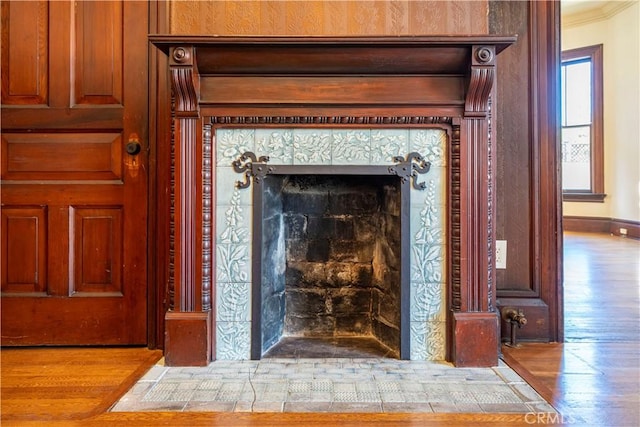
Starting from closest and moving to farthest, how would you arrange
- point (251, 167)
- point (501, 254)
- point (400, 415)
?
point (400, 415) < point (251, 167) < point (501, 254)

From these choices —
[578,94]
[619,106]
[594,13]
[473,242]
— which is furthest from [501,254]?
[594,13]

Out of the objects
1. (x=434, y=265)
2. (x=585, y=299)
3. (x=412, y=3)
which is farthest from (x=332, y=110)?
(x=585, y=299)

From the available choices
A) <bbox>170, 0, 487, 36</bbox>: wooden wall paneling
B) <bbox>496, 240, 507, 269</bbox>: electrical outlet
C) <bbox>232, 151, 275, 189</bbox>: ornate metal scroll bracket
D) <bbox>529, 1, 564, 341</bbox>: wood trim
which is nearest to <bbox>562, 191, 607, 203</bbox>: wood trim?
<bbox>529, 1, 564, 341</bbox>: wood trim

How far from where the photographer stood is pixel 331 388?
4.80ft

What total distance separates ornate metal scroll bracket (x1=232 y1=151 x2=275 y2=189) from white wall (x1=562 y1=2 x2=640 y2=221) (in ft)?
17.9

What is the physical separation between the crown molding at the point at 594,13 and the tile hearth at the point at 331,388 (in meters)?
5.85

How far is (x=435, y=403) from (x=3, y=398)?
1478 millimetres

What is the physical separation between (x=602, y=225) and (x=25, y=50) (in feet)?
22.2

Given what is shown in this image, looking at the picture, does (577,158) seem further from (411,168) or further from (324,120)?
(324,120)

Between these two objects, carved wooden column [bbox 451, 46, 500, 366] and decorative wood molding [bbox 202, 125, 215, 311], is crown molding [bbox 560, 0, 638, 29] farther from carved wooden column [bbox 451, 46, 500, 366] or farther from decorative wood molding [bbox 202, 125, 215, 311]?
decorative wood molding [bbox 202, 125, 215, 311]

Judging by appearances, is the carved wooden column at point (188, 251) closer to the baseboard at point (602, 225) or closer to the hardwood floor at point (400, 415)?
the hardwood floor at point (400, 415)

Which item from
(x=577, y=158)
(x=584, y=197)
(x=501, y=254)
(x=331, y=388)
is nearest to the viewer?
(x=331, y=388)

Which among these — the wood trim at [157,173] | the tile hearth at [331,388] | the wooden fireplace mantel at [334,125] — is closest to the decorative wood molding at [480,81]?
the wooden fireplace mantel at [334,125]

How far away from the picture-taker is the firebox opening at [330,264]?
1898mm
